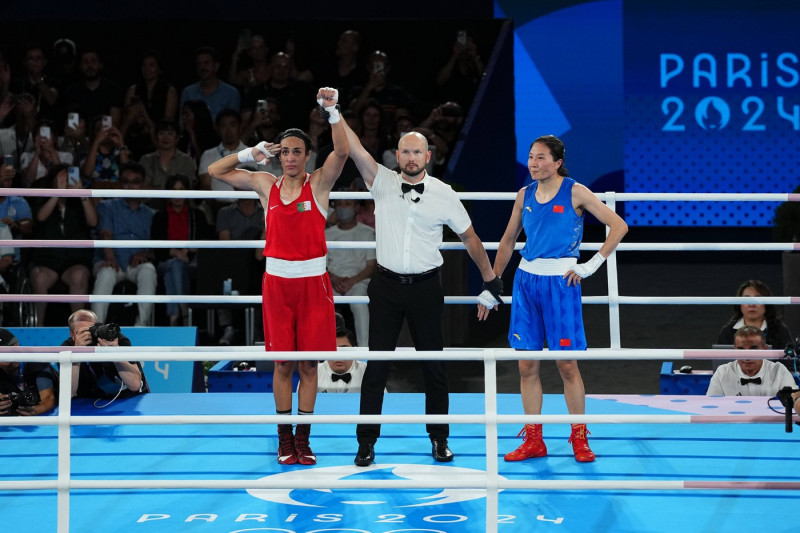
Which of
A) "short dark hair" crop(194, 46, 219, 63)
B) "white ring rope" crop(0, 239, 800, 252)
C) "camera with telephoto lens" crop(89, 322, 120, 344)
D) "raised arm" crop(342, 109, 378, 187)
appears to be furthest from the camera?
"short dark hair" crop(194, 46, 219, 63)

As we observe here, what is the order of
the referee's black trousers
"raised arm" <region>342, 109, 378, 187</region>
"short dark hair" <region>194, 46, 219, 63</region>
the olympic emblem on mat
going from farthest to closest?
1. "short dark hair" <region>194, 46, 219, 63</region>
2. the referee's black trousers
3. "raised arm" <region>342, 109, 378, 187</region>
4. the olympic emblem on mat

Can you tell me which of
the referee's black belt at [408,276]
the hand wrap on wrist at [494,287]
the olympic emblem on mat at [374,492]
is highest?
the referee's black belt at [408,276]

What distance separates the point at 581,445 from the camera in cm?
479

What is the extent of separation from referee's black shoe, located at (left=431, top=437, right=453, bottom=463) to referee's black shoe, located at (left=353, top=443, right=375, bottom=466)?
0.27 metres

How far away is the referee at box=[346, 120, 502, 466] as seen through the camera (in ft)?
15.6

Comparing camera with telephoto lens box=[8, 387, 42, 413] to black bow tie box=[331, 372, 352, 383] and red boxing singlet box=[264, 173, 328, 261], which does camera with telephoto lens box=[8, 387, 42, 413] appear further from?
black bow tie box=[331, 372, 352, 383]

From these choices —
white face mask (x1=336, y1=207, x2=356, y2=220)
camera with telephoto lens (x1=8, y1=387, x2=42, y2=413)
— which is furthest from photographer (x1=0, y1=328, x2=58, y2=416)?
white face mask (x1=336, y1=207, x2=356, y2=220)

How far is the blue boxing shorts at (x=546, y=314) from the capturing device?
4.84 m

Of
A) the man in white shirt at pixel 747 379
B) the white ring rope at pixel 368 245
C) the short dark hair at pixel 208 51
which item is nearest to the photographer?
the white ring rope at pixel 368 245

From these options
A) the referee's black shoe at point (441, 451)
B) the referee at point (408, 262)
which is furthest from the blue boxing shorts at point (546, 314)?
the referee's black shoe at point (441, 451)

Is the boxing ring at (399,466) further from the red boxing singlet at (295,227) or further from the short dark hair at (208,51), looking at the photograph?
the short dark hair at (208,51)

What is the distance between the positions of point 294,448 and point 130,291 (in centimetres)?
426

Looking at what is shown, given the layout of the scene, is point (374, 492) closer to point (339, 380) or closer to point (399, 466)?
point (399, 466)

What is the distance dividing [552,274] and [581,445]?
2.37ft
